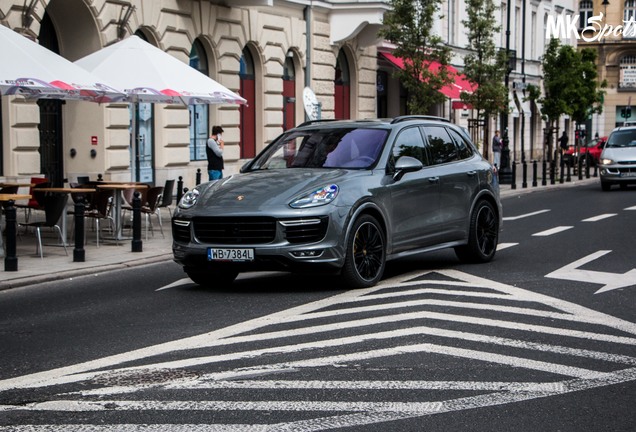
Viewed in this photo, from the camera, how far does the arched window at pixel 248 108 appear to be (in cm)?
3256

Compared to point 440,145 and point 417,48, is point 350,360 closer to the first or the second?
point 440,145

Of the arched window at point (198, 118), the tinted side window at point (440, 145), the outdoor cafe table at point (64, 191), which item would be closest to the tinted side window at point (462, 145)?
the tinted side window at point (440, 145)

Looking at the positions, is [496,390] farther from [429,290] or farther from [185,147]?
[185,147]

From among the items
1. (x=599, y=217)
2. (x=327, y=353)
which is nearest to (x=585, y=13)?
(x=599, y=217)

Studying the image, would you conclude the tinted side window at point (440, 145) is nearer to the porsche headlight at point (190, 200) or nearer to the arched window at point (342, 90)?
the porsche headlight at point (190, 200)

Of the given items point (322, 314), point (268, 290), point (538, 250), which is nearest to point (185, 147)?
point (538, 250)

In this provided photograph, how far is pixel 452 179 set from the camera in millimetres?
13422

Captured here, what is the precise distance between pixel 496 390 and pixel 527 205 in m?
21.9

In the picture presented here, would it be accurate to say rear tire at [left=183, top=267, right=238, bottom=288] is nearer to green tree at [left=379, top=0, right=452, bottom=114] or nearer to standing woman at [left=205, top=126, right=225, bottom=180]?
standing woman at [left=205, top=126, right=225, bottom=180]

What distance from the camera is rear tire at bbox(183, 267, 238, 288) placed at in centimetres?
1205

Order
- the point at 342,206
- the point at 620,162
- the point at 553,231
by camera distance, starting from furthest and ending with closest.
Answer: the point at 620,162
the point at 553,231
the point at 342,206

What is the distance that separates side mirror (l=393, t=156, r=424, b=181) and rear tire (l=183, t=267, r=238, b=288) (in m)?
1.96

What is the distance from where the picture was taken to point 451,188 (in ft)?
43.9

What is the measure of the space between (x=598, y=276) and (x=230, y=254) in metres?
4.09
